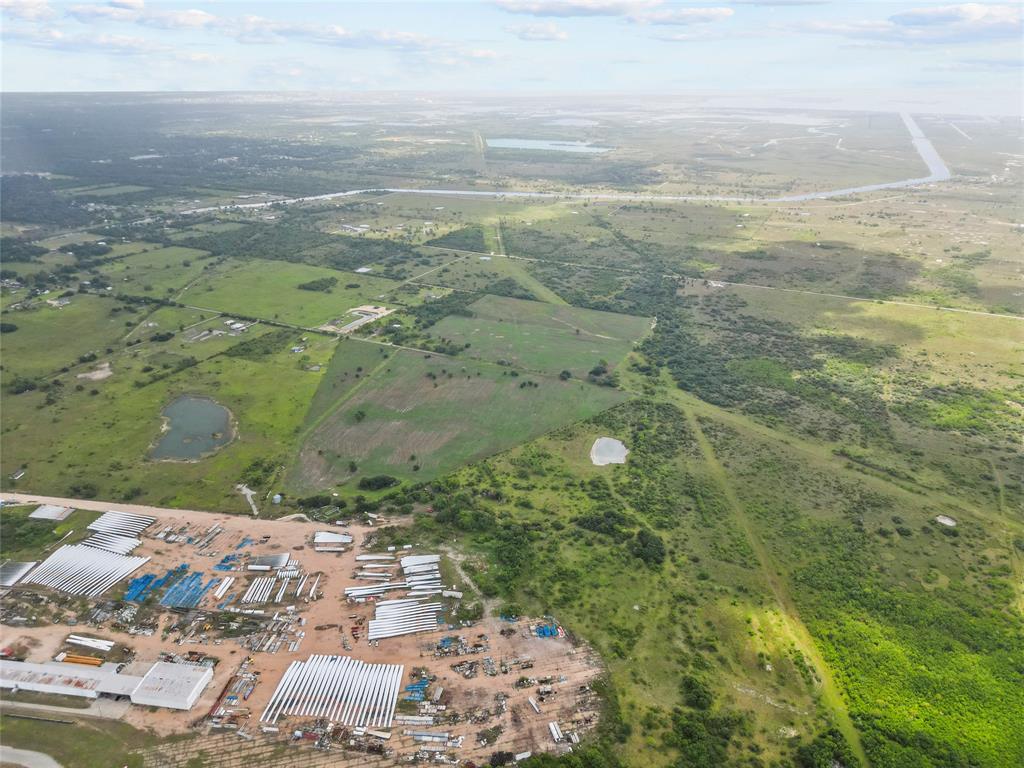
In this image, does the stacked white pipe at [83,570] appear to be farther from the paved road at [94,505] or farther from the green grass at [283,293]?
the green grass at [283,293]

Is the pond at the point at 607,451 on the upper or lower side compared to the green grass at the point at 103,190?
lower

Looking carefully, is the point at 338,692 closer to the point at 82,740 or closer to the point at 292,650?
the point at 292,650

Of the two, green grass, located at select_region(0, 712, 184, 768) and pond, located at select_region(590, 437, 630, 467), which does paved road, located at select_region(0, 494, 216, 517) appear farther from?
pond, located at select_region(590, 437, 630, 467)

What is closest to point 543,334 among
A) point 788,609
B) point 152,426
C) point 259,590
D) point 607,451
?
point 607,451

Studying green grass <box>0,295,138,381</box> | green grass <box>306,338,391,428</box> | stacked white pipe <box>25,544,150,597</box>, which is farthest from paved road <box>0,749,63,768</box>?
green grass <box>0,295,138,381</box>

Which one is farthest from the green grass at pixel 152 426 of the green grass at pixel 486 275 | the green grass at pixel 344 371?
the green grass at pixel 486 275

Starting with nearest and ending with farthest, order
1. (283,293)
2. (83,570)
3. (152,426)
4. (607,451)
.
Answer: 1. (83,570)
2. (607,451)
3. (152,426)
4. (283,293)

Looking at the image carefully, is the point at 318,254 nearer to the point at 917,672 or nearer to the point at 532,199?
the point at 532,199
